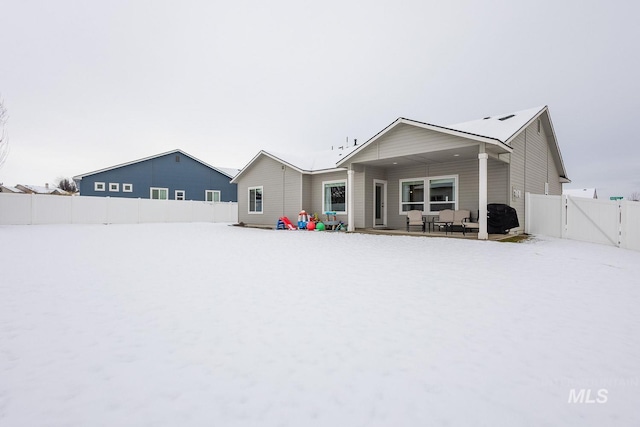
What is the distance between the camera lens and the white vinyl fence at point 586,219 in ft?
28.4

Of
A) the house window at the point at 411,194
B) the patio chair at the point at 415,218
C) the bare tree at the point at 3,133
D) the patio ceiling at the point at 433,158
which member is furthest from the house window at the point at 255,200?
the bare tree at the point at 3,133

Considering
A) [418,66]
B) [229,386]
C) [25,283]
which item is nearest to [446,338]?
[229,386]

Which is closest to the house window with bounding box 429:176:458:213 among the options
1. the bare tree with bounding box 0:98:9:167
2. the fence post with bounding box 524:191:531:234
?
the fence post with bounding box 524:191:531:234

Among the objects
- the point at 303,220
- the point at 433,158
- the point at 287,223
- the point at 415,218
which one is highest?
the point at 433,158

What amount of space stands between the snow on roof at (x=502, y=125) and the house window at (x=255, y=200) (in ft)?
35.5

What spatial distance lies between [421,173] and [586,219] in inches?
224

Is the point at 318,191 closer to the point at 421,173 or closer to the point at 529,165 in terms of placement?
the point at 421,173

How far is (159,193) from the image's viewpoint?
2450 centimetres

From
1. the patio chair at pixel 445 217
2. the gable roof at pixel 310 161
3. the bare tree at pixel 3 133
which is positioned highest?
the bare tree at pixel 3 133

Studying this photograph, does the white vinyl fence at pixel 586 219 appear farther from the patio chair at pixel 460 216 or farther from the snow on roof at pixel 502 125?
the snow on roof at pixel 502 125

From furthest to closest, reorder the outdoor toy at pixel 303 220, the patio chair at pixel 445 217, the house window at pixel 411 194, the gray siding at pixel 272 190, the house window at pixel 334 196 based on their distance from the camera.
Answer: the gray siding at pixel 272 190
the outdoor toy at pixel 303 220
the house window at pixel 334 196
the house window at pixel 411 194
the patio chair at pixel 445 217

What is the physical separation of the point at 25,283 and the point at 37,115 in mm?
21175

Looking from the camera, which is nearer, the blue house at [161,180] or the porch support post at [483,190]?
the porch support post at [483,190]

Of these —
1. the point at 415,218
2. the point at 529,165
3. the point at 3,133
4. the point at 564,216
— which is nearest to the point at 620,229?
the point at 564,216
